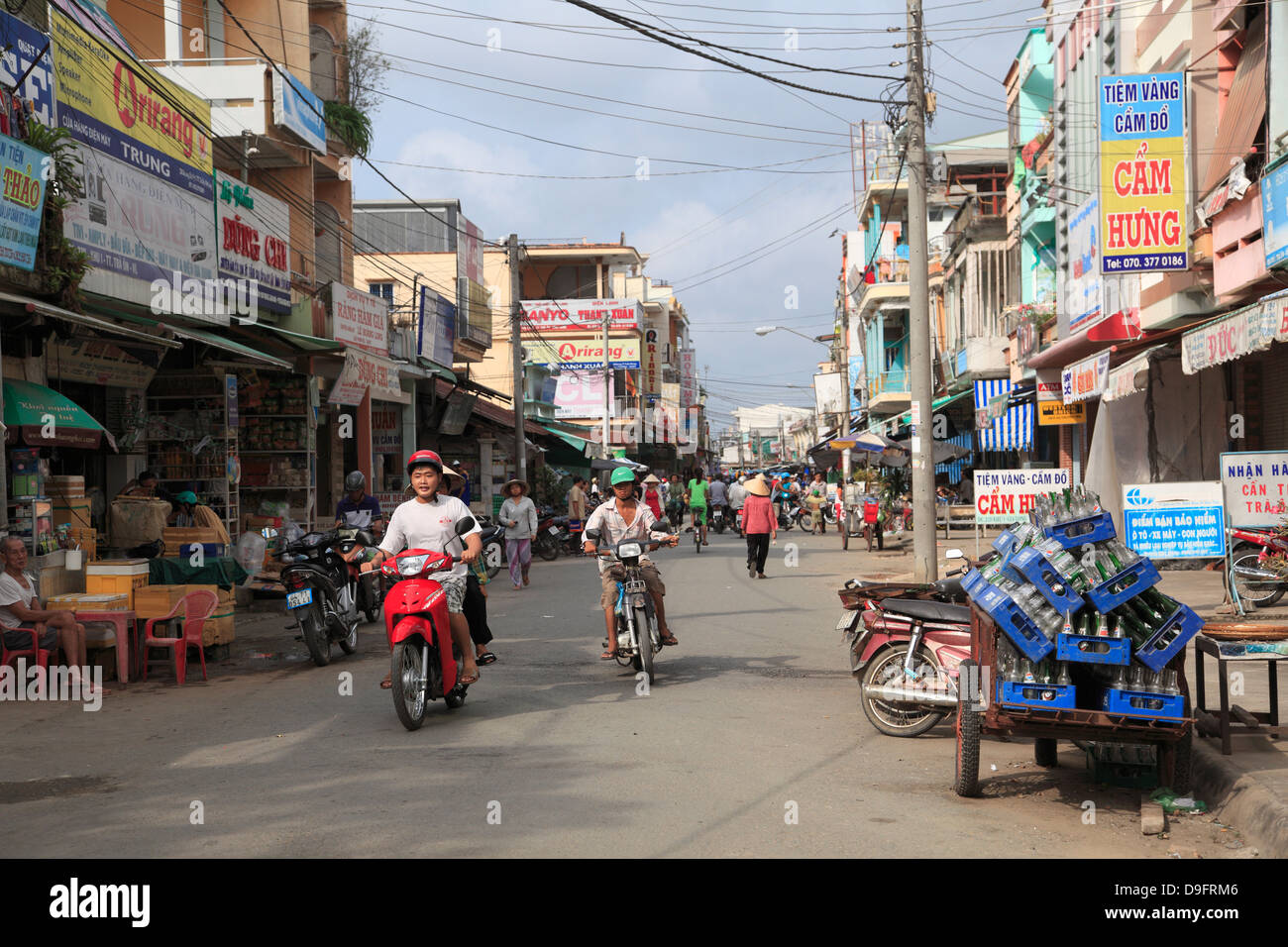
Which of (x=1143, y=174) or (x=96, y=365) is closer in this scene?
(x=96, y=365)

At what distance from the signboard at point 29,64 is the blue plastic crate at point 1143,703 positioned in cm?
1139

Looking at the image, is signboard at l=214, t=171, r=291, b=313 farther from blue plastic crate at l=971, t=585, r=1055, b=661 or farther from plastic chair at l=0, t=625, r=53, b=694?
blue plastic crate at l=971, t=585, r=1055, b=661

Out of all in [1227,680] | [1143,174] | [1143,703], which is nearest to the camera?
[1143,703]

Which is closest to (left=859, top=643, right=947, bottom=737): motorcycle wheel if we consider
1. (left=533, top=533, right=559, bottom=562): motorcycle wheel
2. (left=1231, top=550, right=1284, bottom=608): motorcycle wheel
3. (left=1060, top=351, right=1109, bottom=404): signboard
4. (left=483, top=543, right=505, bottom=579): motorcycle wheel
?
(left=1231, top=550, right=1284, bottom=608): motorcycle wheel

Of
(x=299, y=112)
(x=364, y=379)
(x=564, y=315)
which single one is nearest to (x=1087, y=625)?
(x=364, y=379)

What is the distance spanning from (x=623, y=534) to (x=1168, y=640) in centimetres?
546

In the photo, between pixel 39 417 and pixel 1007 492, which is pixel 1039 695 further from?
pixel 1007 492

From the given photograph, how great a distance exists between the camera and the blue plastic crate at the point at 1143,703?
236 inches

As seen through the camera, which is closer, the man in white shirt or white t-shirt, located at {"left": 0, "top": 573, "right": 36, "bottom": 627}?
the man in white shirt

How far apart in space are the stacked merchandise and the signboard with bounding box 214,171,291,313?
1460 centimetres

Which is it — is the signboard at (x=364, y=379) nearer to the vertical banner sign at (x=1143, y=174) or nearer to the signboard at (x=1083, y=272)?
the vertical banner sign at (x=1143, y=174)

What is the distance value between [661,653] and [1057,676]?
624cm

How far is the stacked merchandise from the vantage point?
6.02 metres

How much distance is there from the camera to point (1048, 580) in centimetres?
612
